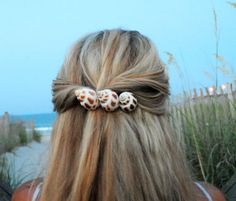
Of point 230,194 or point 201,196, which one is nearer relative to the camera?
point 201,196

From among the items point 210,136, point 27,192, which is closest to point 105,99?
point 27,192

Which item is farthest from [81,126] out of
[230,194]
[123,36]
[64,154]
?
[230,194]

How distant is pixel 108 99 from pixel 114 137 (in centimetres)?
10

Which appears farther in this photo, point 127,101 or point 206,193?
point 206,193

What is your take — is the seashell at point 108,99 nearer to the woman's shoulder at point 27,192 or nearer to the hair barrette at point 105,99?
the hair barrette at point 105,99

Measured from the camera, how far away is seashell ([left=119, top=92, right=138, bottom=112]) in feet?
4.16

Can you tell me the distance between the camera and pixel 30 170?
3.85 metres

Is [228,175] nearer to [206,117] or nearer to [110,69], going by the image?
[206,117]

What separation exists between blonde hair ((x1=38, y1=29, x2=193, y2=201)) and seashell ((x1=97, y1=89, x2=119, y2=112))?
1.1 inches

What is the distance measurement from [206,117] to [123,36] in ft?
5.33

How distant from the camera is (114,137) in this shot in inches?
50.3

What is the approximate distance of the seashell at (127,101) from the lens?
1267 mm

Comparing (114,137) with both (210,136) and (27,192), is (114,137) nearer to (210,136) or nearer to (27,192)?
(27,192)

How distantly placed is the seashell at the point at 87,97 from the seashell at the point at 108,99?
0.01 meters
